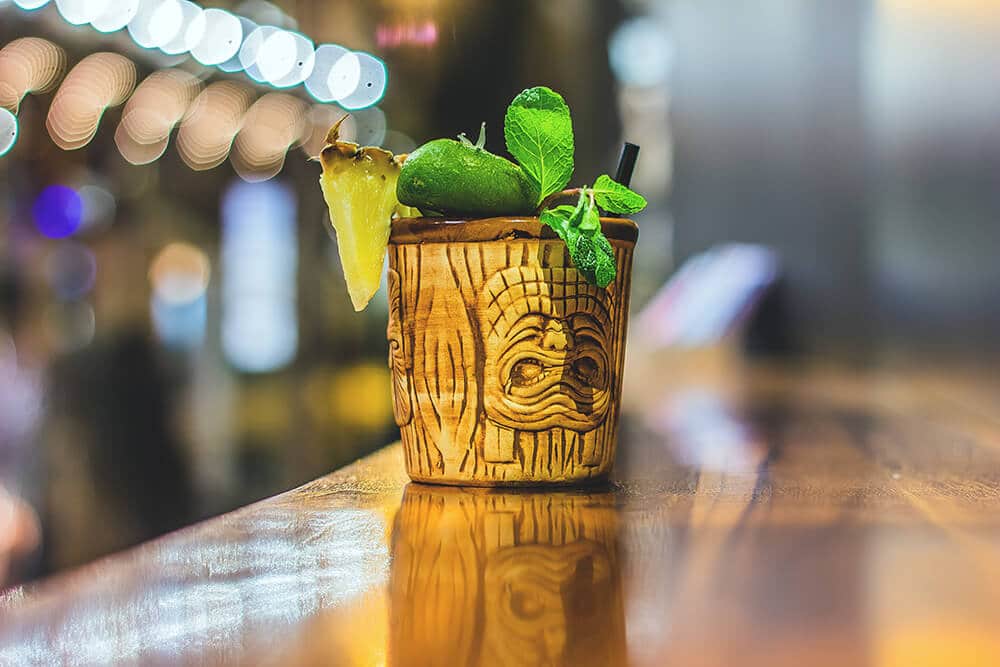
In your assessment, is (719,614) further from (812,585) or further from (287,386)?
(287,386)

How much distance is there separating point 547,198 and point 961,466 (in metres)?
0.50

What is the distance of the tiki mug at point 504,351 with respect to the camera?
76 centimetres

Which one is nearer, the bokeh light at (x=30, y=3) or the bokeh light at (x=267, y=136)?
the bokeh light at (x=30, y=3)

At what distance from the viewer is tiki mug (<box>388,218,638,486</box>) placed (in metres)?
0.76

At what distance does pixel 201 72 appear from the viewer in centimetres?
681

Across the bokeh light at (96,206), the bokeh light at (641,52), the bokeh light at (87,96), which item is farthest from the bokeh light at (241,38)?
the bokeh light at (641,52)

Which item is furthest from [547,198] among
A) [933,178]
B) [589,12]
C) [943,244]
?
[589,12]

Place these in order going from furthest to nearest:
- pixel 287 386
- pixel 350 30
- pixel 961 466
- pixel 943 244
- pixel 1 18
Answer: pixel 287 386, pixel 1 18, pixel 350 30, pixel 943 244, pixel 961 466

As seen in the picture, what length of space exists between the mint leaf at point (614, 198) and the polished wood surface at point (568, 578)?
216mm

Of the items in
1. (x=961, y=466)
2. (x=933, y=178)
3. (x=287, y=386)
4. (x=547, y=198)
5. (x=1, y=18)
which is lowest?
(x=287, y=386)

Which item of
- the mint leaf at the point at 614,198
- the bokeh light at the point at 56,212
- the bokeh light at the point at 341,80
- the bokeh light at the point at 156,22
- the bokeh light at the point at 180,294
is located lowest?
the bokeh light at the point at 180,294

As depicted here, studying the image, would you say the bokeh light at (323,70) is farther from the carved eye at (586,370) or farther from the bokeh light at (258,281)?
the carved eye at (586,370)

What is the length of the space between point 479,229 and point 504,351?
0.09 metres

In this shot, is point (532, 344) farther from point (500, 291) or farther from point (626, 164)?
point (626, 164)
